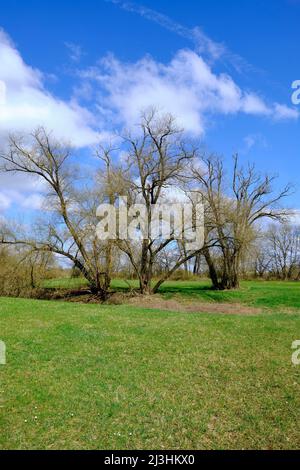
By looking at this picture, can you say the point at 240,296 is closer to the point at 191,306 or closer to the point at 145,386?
the point at 191,306

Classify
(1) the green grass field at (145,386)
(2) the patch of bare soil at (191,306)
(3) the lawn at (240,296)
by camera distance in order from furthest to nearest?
(3) the lawn at (240,296)
(2) the patch of bare soil at (191,306)
(1) the green grass field at (145,386)

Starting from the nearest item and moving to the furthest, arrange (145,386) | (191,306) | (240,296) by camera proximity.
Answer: (145,386), (191,306), (240,296)

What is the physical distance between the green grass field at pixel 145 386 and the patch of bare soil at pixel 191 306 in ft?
25.8

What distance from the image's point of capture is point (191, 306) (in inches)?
878

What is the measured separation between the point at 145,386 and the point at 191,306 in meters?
15.2

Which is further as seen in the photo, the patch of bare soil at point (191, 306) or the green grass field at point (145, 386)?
the patch of bare soil at point (191, 306)

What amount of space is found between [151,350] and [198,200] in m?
19.7

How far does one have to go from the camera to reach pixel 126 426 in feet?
19.3

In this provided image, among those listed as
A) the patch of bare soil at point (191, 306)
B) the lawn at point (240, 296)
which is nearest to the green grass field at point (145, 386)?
the patch of bare soil at point (191, 306)

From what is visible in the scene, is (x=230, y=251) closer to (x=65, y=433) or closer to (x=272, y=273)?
(x=65, y=433)

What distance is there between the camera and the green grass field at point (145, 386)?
18.6 ft

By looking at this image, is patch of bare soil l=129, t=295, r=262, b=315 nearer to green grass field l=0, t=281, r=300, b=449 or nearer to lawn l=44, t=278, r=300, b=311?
lawn l=44, t=278, r=300, b=311

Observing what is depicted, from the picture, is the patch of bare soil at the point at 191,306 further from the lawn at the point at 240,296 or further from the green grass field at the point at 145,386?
the green grass field at the point at 145,386

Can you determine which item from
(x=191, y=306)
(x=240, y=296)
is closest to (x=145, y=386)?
(x=191, y=306)
